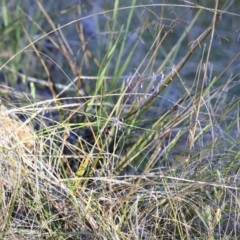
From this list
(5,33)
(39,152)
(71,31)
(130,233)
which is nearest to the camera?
(130,233)

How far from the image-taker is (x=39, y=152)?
4.88 feet

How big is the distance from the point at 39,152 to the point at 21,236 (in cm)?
19

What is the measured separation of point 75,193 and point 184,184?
0.78ft

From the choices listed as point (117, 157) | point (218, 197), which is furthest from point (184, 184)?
point (117, 157)

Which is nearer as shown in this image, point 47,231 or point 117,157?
point 47,231

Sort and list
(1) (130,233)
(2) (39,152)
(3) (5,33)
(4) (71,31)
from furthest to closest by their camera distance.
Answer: (4) (71,31) → (3) (5,33) → (2) (39,152) → (1) (130,233)

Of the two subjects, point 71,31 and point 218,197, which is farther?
point 71,31

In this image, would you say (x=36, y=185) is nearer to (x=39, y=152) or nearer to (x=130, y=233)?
(x=39, y=152)

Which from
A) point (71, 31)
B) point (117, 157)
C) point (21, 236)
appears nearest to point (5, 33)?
point (71, 31)

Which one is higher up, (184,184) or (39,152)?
(39,152)

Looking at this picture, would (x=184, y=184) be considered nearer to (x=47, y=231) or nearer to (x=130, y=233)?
(x=130, y=233)

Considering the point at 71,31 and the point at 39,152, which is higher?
the point at 39,152

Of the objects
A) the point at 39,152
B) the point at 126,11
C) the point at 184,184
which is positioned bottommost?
the point at 126,11

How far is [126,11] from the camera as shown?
9.79 ft
